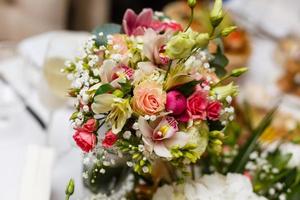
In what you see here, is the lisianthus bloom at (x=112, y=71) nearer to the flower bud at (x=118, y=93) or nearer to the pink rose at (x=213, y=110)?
the flower bud at (x=118, y=93)

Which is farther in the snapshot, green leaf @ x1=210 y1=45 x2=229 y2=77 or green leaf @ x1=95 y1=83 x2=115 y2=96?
green leaf @ x1=210 y1=45 x2=229 y2=77

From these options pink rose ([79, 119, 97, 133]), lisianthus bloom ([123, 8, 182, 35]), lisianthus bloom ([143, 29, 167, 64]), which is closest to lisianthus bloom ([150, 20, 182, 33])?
lisianthus bloom ([123, 8, 182, 35])

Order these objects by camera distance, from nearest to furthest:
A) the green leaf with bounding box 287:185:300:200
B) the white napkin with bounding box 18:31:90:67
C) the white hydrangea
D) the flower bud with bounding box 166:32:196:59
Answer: the flower bud with bounding box 166:32:196:59 → the white hydrangea → the green leaf with bounding box 287:185:300:200 → the white napkin with bounding box 18:31:90:67

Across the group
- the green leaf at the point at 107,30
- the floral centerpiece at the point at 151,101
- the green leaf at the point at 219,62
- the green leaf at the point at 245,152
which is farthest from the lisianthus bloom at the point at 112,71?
the green leaf at the point at 245,152

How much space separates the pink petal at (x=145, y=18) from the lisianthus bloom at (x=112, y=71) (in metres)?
0.15

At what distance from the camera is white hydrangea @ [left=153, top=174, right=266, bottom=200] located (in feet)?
2.64

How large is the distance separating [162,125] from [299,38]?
1297mm

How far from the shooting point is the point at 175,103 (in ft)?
2.39

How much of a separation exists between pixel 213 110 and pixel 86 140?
192mm

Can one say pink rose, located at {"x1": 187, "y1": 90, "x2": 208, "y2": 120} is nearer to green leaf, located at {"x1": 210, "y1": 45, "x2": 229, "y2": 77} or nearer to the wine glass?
green leaf, located at {"x1": 210, "y1": 45, "x2": 229, "y2": 77}

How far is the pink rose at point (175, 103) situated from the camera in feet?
2.39

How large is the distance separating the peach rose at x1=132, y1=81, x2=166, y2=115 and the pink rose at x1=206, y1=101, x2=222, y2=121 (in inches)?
3.1

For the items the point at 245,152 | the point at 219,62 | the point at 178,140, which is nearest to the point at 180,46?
the point at 178,140

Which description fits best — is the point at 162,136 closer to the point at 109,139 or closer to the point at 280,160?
the point at 109,139
